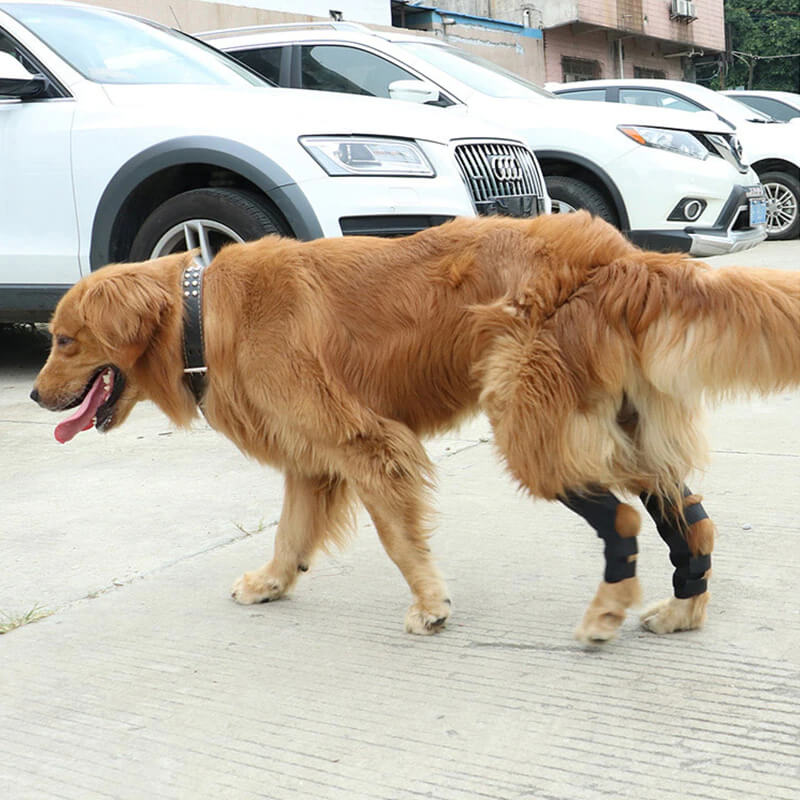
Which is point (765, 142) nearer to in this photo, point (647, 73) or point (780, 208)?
point (780, 208)

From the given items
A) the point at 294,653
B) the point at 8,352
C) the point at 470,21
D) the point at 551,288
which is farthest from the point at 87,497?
the point at 470,21

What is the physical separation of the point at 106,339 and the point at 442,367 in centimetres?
98

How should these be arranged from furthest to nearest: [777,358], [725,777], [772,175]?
1. [772,175]
2. [777,358]
3. [725,777]

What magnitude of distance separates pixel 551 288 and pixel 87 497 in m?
2.47

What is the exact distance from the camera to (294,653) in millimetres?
2994

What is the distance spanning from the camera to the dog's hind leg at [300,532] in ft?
11.1

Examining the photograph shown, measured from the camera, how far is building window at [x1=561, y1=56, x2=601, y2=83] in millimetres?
27750

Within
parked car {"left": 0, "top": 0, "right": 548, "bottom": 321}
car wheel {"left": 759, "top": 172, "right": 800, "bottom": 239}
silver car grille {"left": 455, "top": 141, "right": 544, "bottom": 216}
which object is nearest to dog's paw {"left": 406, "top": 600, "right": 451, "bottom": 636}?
parked car {"left": 0, "top": 0, "right": 548, "bottom": 321}

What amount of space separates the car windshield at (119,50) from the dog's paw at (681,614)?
4576mm

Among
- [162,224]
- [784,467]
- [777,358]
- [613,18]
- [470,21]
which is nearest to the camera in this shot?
[777,358]

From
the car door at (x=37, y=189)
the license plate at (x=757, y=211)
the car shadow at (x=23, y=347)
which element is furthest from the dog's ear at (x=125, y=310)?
the license plate at (x=757, y=211)

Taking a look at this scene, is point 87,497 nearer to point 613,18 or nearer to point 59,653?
point 59,653

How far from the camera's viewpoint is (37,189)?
617cm

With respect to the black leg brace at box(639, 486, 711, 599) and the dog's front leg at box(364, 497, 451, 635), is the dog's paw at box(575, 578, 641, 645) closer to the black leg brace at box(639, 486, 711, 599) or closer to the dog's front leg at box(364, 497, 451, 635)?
the black leg brace at box(639, 486, 711, 599)
